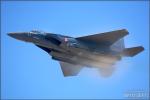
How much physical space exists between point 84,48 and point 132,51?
295 inches

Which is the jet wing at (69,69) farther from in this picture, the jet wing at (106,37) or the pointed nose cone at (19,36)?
the pointed nose cone at (19,36)

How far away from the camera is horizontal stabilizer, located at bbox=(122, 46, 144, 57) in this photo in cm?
6278

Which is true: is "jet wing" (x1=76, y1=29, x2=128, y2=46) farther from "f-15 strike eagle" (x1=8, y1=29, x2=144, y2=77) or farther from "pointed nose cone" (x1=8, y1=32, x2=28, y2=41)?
"pointed nose cone" (x1=8, y1=32, x2=28, y2=41)

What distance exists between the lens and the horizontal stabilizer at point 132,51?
62781 mm

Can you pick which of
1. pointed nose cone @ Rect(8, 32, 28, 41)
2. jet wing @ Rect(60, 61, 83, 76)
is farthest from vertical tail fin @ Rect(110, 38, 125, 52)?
pointed nose cone @ Rect(8, 32, 28, 41)

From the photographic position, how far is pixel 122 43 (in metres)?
64.3

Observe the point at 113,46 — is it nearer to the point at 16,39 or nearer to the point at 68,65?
the point at 68,65

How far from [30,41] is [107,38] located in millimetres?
9943

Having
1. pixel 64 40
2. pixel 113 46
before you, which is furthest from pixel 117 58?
pixel 64 40

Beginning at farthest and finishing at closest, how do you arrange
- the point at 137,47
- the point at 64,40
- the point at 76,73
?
the point at 76,73
the point at 137,47
the point at 64,40

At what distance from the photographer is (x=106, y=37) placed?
2397 inches

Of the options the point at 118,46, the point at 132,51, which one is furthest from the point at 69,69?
the point at 132,51

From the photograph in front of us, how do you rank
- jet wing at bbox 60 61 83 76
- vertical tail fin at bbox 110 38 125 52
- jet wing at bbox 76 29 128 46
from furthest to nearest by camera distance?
jet wing at bbox 60 61 83 76 < vertical tail fin at bbox 110 38 125 52 < jet wing at bbox 76 29 128 46

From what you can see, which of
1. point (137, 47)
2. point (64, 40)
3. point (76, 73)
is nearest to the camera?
point (64, 40)
